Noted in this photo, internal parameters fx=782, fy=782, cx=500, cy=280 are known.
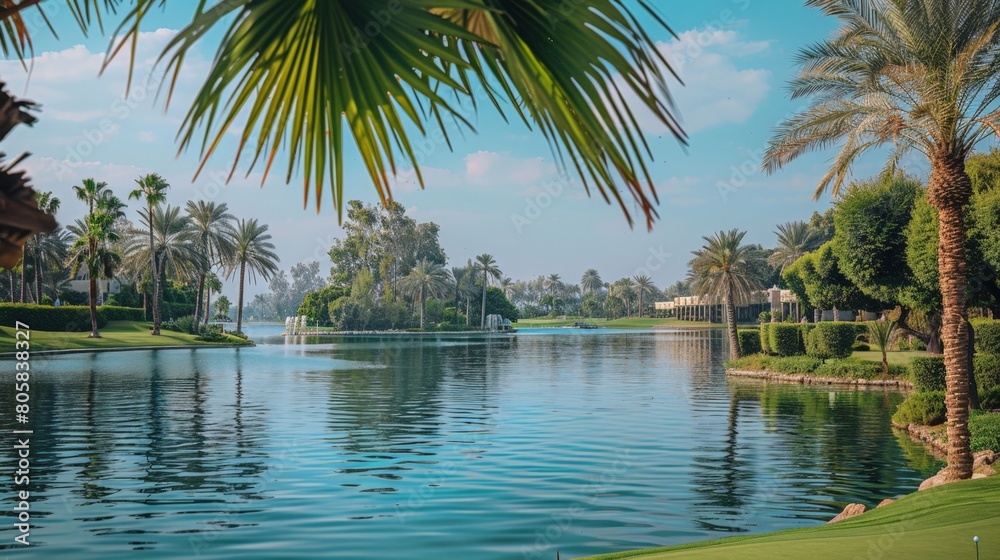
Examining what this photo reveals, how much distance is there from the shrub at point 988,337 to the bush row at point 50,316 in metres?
59.6

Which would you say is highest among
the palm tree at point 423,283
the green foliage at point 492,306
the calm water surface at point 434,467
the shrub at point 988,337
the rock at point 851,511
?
the palm tree at point 423,283

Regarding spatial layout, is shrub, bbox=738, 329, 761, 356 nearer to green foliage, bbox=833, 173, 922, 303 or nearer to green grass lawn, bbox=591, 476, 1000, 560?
green foliage, bbox=833, 173, 922, 303

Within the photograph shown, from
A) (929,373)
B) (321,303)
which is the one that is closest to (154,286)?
(321,303)

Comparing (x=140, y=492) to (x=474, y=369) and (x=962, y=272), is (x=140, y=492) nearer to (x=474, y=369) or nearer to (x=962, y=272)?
(x=962, y=272)

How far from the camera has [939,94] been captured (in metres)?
17.6

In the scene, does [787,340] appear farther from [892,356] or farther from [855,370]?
[855,370]

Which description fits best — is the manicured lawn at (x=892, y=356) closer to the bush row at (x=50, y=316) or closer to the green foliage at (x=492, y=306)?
the bush row at (x=50, y=316)

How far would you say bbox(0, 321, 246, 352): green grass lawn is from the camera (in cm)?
5292

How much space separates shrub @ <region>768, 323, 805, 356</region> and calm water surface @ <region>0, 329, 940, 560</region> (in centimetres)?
1303

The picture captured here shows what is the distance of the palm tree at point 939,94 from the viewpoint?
1748 centimetres

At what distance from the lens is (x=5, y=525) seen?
42.5 feet

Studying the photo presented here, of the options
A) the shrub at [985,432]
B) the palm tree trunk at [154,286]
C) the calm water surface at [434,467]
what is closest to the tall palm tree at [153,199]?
the palm tree trunk at [154,286]

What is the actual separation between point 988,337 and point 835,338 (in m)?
16.7

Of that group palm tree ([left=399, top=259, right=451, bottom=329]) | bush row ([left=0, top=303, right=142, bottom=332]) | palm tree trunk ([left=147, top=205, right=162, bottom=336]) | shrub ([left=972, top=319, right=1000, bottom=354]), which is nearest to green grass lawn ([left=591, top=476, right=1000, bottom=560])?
shrub ([left=972, top=319, right=1000, bottom=354])
